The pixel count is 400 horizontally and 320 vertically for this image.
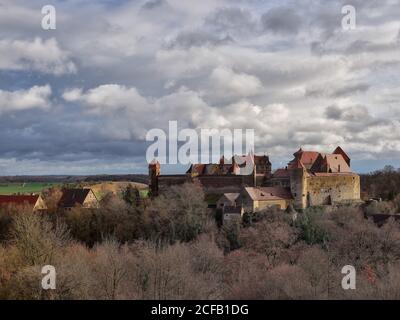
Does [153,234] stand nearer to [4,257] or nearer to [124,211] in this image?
[124,211]

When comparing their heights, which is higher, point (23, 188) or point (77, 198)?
point (23, 188)

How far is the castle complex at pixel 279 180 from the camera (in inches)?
2162

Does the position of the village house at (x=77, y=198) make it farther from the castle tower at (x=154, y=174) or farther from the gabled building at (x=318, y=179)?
the gabled building at (x=318, y=179)

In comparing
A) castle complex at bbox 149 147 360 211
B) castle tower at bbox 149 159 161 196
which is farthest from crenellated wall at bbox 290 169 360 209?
castle tower at bbox 149 159 161 196

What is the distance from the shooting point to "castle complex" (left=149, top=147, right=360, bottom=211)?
54.9 m

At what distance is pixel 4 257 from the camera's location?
79.4ft

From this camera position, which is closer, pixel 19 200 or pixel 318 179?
pixel 318 179

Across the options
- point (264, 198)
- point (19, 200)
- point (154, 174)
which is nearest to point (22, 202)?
point (19, 200)

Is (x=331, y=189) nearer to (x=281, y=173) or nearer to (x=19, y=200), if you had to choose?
(x=281, y=173)

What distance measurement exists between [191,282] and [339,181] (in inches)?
1542

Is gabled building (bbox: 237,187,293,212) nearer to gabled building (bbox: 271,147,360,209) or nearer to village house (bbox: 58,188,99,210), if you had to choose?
gabled building (bbox: 271,147,360,209)

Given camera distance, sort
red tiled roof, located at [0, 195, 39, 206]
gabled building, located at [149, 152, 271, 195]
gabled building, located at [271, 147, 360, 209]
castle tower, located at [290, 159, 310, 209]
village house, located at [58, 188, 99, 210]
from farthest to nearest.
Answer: village house, located at [58, 188, 99, 210] → red tiled roof, located at [0, 195, 39, 206] → gabled building, located at [149, 152, 271, 195] → gabled building, located at [271, 147, 360, 209] → castle tower, located at [290, 159, 310, 209]

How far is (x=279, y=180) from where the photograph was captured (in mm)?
58906
